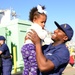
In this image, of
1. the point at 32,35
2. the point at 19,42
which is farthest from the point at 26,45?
the point at 19,42

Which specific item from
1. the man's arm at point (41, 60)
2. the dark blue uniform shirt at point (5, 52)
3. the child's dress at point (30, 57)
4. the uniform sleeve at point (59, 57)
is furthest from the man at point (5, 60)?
the man's arm at point (41, 60)

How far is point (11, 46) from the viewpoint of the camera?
1304 cm

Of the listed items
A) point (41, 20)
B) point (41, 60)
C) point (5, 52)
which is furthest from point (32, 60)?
point (5, 52)

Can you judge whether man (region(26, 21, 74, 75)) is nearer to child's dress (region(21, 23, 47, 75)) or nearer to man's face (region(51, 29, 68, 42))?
man's face (region(51, 29, 68, 42))

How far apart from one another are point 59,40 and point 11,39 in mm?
9676

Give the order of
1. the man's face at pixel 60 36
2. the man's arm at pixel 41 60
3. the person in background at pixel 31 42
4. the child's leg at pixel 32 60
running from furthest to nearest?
the child's leg at pixel 32 60, the person in background at pixel 31 42, the man's face at pixel 60 36, the man's arm at pixel 41 60

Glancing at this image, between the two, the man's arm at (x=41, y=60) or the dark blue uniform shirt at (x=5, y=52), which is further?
the dark blue uniform shirt at (x=5, y=52)

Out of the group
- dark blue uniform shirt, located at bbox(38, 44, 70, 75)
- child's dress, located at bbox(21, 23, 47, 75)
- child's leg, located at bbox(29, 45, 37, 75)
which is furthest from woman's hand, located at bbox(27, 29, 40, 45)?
child's leg, located at bbox(29, 45, 37, 75)

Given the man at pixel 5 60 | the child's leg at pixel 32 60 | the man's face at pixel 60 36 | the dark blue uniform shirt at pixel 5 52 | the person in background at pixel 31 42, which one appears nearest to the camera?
the man's face at pixel 60 36

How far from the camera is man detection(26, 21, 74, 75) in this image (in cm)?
311

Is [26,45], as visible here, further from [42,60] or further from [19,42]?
[19,42]

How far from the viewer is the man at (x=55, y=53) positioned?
3113 millimetres

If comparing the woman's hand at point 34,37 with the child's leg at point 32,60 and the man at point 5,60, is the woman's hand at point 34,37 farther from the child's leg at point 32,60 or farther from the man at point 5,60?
the man at point 5,60

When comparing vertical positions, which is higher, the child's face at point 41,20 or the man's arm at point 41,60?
the child's face at point 41,20
